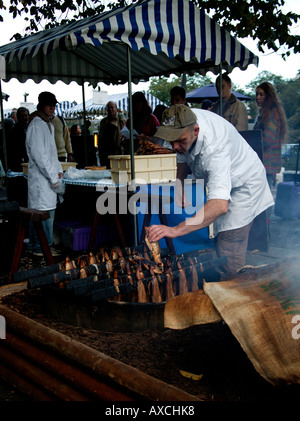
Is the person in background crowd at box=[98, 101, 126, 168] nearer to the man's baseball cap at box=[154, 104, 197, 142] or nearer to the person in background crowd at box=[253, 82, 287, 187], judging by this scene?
the person in background crowd at box=[253, 82, 287, 187]

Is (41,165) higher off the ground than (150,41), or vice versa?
(150,41)

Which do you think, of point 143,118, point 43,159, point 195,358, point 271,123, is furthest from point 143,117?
point 195,358

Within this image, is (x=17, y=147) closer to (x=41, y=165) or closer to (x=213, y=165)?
(x=41, y=165)

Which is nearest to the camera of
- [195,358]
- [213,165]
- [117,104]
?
[195,358]

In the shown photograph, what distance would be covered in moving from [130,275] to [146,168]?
2188mm

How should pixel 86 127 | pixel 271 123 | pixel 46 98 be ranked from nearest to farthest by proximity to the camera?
pixel 46 98 < pixel 271 123 < pixel 86 127

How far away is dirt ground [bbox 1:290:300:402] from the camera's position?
2.29 meters

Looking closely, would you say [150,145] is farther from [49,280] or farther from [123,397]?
[123,397]

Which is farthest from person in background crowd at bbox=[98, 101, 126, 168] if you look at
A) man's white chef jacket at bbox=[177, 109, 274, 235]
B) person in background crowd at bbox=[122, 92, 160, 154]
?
man's white chef jacket at bbox=[177, 109, 274, 235]

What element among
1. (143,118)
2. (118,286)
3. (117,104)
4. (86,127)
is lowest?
(118,286)

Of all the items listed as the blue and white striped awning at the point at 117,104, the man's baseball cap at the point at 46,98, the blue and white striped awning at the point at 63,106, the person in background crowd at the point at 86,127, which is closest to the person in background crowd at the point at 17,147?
the person in background crowd at the point at 86,127

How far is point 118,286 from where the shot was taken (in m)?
2.86

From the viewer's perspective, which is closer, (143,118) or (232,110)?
(232,110)

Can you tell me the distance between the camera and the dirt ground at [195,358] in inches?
90.4
